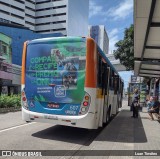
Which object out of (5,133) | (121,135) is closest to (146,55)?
(121,135)

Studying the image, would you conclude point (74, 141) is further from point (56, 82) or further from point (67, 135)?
point (56, 82)

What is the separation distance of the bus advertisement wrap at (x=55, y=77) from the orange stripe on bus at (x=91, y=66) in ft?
0.48

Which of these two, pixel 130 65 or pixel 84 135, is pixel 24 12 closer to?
pixel 130 65

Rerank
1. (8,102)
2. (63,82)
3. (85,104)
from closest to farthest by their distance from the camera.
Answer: (85,104)
(63,82)
(8,102)

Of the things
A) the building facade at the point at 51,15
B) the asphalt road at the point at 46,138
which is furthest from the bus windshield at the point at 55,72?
the building facade at the point at 51,15

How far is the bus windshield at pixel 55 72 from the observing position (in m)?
8.56

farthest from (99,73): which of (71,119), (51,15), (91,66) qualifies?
(51,15)

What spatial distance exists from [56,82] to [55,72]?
1.08 ft

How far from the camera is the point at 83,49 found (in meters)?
8.62

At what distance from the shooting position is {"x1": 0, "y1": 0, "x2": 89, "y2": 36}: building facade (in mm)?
113975

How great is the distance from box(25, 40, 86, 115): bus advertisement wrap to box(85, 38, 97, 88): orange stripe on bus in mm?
146

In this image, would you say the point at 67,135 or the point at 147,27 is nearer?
the point at 67,135

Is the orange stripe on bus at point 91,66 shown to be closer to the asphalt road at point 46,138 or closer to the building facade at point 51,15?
the asphalt road at point 46,138

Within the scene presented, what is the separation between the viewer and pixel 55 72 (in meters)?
8.87
